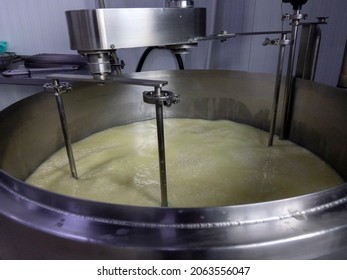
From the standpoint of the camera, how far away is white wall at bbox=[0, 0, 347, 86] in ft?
6.17

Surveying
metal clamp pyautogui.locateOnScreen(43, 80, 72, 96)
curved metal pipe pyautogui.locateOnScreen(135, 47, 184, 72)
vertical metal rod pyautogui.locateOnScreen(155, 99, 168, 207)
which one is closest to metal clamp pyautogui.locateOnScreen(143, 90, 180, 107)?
vertical metal rod pyautogui.locateOnScreen(155, 99, 168, 207)

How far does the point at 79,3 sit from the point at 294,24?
1416mm

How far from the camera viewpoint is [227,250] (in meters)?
0.51

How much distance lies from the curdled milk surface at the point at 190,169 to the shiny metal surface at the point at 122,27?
57cm

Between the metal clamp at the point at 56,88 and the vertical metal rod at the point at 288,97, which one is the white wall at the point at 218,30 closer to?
the vertical metal rod at the point at 288,97

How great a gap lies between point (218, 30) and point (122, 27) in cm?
143

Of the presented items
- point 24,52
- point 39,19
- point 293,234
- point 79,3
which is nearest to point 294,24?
point 293,234

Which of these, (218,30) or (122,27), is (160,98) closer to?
(122,27)

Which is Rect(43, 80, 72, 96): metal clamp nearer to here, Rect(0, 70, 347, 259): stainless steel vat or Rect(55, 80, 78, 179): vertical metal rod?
Rect(55, 80, 78, 179): vertical metal rod

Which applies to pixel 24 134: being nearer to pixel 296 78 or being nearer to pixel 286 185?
pixel 286 185

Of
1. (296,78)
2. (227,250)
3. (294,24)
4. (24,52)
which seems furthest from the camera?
(24,52)

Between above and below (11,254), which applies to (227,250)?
above

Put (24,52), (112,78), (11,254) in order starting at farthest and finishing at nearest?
(24,52) < (112,78) < (11,254)

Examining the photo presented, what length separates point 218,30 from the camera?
197 centimetres
